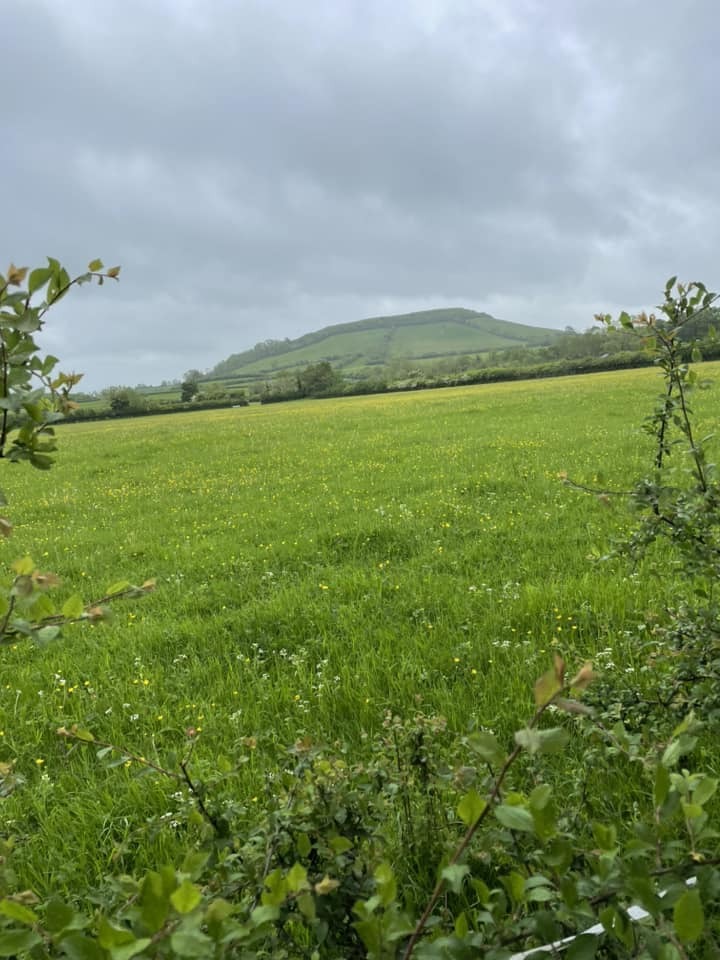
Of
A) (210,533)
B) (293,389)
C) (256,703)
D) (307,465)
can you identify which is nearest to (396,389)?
(293,389)

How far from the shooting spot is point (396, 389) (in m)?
85.2

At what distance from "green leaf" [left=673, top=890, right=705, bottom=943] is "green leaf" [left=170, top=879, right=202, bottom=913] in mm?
751

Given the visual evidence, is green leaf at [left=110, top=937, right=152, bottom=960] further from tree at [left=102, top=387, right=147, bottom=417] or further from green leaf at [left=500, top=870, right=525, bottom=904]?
tree at [left=102, top=387, right=147, bottom=417]

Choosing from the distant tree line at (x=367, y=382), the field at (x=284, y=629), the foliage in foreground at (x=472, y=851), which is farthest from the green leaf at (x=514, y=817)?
the distant tree line at (x=367, y=382)

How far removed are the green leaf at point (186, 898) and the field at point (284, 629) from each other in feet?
3.96

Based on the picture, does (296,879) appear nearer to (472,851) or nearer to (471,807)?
(471,807)

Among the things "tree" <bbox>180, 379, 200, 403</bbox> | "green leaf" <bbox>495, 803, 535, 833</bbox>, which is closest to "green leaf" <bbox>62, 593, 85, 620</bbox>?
"green leaf" <bbox>495, 803, 535, 833</bbox>

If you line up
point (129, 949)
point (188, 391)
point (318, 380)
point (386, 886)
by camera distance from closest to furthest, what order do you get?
point (129, 949) → point (386, 886) → point (188, 391) → point (318, 380)

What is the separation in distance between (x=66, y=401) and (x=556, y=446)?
1449 centimetres

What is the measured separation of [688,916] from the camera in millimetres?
869

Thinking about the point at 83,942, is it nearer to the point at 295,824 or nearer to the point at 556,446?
the point at 295,824

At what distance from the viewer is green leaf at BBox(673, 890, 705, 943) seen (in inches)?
33.9

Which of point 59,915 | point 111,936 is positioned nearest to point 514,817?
point 111,936

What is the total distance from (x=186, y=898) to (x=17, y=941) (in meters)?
0.34
